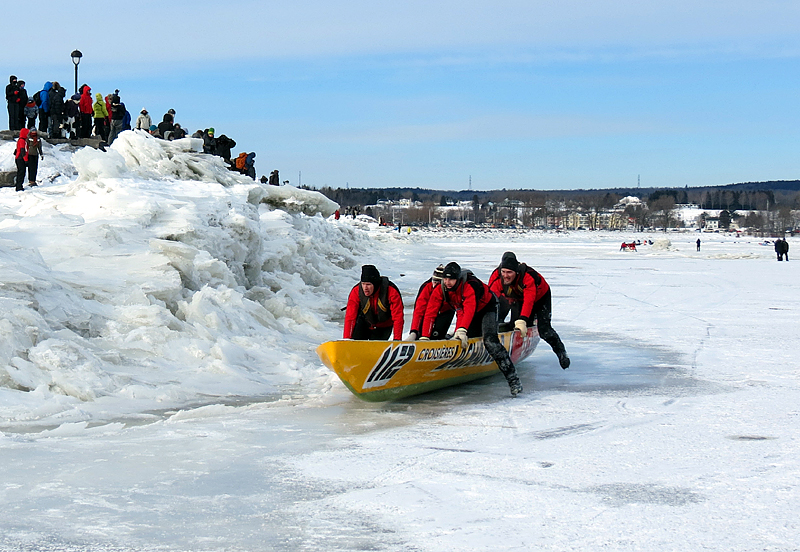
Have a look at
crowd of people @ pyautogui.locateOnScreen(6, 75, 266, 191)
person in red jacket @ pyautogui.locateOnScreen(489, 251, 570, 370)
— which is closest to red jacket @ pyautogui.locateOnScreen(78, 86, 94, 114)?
crowd of people @ pyautogui.locateOnScreen(6, 75, 266, 191)

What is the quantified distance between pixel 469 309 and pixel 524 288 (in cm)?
115

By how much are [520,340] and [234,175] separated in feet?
43.1

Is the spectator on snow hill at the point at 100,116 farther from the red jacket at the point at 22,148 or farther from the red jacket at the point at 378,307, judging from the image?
the red jacket at the point at 378,307

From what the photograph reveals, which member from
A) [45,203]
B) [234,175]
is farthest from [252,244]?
[234,175]

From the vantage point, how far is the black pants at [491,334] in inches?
337

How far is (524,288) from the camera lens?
9656 mm

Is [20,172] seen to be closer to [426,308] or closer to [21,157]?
[21,157]

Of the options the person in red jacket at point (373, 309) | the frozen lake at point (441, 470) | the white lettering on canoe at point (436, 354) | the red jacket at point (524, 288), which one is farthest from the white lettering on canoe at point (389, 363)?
the red jacket at point (524, 288)

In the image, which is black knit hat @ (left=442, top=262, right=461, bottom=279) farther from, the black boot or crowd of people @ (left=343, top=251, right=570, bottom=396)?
the black boot

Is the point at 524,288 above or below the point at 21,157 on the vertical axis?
below

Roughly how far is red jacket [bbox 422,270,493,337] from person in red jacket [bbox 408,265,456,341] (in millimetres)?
68

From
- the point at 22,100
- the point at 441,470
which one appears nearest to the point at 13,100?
the point at 22,100

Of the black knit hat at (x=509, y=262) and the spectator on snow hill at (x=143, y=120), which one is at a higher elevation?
the spectator on snow hill at (x=143, y=120)

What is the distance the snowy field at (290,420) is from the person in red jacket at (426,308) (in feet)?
2.10
